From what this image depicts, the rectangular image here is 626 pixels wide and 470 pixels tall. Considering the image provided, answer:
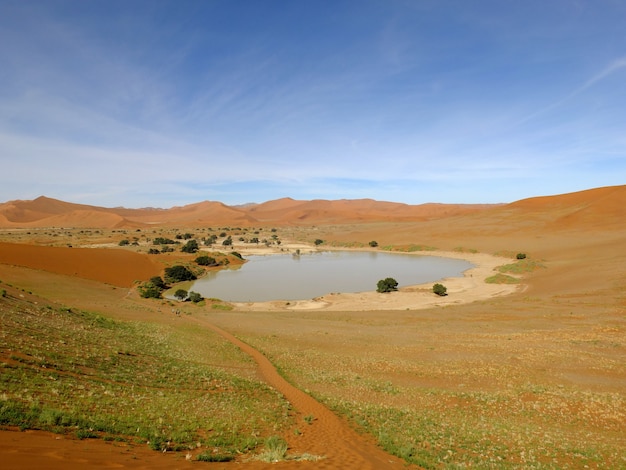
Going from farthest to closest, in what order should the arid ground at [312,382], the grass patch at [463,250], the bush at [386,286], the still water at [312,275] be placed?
the grass patch at [463,250] → the still water at [312,275] → the bush at [386,286] → the arid ground at [312,382]

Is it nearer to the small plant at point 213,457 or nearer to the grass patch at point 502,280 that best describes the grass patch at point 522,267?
the grass patch at point 502,280

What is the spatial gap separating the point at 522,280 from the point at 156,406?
5469cm

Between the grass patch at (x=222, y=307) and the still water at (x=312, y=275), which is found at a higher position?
the still water at (x=312, y=275)

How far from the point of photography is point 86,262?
53.5 m

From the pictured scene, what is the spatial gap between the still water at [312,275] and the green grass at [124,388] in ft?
81.0

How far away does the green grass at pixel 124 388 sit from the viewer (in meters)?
8.44

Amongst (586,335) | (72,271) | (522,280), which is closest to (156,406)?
(586,335)

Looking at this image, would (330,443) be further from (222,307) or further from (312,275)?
(312,275)

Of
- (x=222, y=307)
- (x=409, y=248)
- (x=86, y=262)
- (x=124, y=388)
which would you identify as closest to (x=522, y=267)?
(x=409, y=248)

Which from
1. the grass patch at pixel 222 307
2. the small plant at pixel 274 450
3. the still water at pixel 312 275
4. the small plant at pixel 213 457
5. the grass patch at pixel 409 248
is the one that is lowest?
the grass patch at pixel 222 307

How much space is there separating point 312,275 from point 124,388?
47.2 meters

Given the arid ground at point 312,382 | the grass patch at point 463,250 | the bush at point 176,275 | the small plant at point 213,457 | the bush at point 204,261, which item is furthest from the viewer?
the grass patch at point 463,250

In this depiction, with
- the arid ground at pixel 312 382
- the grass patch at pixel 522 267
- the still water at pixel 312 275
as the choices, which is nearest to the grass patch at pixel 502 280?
the grass patch at pixel 522 267

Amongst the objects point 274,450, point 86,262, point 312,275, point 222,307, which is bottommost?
point 222,307
